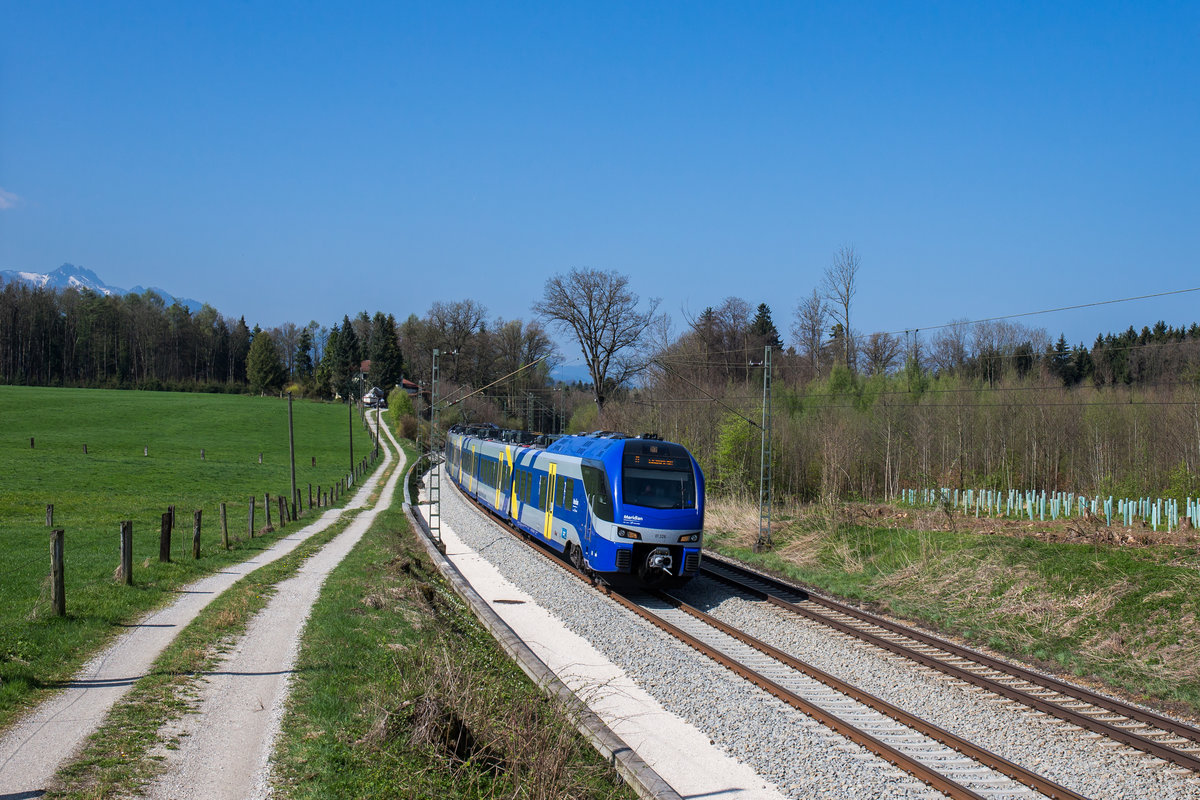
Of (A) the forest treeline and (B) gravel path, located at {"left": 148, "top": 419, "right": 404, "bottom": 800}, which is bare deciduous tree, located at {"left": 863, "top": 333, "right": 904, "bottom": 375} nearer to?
(A) the forest treeline

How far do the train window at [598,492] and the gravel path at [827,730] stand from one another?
6.69 feet

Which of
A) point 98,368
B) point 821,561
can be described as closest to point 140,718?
point 821,561

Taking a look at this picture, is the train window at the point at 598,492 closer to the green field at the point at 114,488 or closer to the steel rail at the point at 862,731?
the steel rail at the point at 862,731

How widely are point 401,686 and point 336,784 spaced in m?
1.74

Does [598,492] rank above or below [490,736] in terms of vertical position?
above

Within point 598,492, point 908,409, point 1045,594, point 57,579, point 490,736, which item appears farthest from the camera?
point 908,409

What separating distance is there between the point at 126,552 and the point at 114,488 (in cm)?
2940

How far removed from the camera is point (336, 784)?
6125 millimetres

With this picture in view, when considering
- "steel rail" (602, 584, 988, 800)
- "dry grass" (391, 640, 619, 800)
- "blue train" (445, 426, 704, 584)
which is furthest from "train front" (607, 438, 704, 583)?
"dry grass" (391, 640, 619, 800)

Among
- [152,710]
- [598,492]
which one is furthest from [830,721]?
[598,492]

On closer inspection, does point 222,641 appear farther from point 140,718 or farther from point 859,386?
point 859,386

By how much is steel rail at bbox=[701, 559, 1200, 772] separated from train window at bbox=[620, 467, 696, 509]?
258cm

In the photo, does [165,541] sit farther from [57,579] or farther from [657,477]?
[657,477]

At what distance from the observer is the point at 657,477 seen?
643 inches
